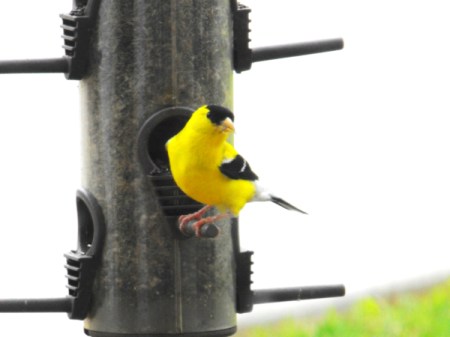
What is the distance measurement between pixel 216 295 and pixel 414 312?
1.30 metres

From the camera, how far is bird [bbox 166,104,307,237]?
4.82 metres

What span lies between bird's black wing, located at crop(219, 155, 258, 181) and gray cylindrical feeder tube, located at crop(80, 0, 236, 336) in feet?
1.07

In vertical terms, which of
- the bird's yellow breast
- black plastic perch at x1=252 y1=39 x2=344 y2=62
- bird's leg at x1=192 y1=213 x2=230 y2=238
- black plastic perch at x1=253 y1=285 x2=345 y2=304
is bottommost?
black plastic perch at x1=253 y1=285 x2=345 y2=304

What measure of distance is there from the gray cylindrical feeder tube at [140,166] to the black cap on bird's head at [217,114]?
0.32m

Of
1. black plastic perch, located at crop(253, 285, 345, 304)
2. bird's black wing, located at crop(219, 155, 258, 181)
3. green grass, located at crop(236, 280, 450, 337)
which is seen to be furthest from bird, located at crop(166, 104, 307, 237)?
green grass, located at crop(236, 280, 450, 337)

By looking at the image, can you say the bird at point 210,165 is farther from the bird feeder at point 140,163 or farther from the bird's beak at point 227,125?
the bird feeder at point 140,163

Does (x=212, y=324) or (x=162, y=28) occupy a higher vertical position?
(x=162, y=28)

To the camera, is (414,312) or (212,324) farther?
(414,312)

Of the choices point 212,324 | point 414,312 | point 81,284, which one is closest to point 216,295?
point 212,324

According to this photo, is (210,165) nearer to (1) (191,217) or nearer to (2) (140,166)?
(1) (191,217)

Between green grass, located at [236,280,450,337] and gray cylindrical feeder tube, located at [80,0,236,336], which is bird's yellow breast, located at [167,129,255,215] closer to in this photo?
gray cylindrical feeder tube, located at [80,0,236,336]

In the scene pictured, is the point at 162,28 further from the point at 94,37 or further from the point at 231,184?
the point at 231,184

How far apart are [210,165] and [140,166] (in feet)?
1.20

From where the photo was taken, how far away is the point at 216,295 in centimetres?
520
